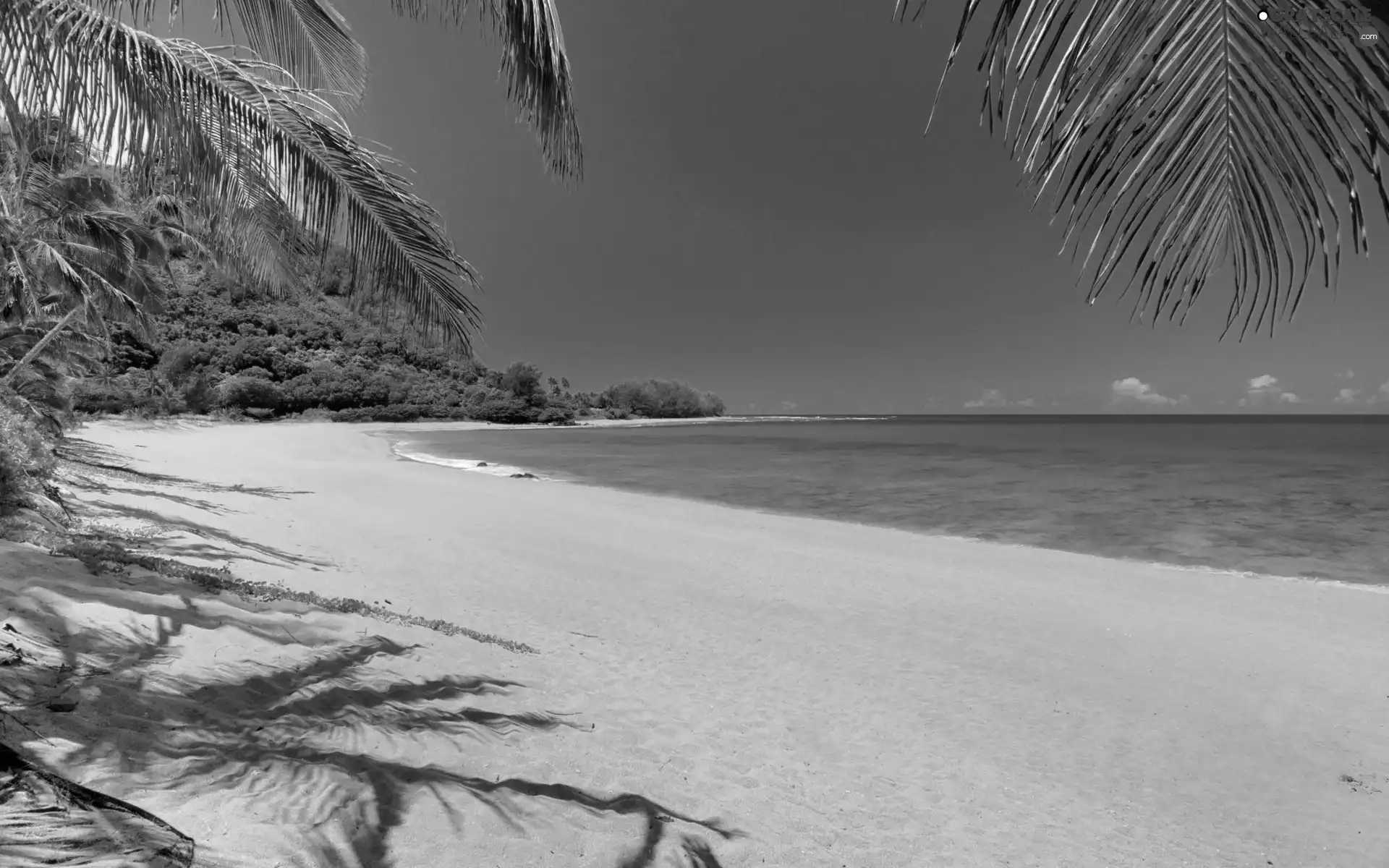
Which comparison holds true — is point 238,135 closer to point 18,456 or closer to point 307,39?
point 307,39

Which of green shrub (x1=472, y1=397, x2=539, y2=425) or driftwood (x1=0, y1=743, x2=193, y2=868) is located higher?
green shrub (x1=472, y1=397, x2=539, y2=425)

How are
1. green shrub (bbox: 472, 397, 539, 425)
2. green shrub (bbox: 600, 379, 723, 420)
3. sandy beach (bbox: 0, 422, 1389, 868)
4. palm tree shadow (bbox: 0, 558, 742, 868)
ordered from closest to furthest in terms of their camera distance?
palm tree shadow (bbox: 0, 558, 742, 868) → sandy beach (bbox: 0, 422, 1389, 868) → green shrub (bbox: 472, 397, 539, 425) → green shrub (bbox: 600, 379, 723, 420)

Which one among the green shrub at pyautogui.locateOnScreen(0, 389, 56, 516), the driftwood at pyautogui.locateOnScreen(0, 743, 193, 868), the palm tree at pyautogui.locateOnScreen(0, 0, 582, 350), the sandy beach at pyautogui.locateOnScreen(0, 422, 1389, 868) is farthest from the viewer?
the green shrub at pyautogui.locateOnScreen(0, 389, 56, 516)

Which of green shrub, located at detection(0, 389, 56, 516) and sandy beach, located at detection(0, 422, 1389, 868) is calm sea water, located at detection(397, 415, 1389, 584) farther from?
green shrub, located at detection(0, 389, 56, 516)

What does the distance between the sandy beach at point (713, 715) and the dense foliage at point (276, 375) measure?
1456 cm

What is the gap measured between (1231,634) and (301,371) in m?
70.7

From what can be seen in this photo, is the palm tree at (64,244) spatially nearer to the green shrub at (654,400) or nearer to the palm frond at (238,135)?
the palm frond at (238,135)

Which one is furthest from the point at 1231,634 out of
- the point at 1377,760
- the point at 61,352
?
the point at 61,352

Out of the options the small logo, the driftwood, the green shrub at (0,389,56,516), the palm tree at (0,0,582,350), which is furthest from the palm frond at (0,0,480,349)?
the green shrub at (0,389,56,516)

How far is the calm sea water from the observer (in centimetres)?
1294

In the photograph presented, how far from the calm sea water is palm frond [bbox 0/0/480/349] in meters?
13.2

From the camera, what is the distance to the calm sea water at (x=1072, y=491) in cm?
1294

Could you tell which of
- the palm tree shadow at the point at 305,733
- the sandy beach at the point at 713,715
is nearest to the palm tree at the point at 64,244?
the sandy beach at the point at 713,715

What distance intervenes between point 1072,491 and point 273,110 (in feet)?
79.1
